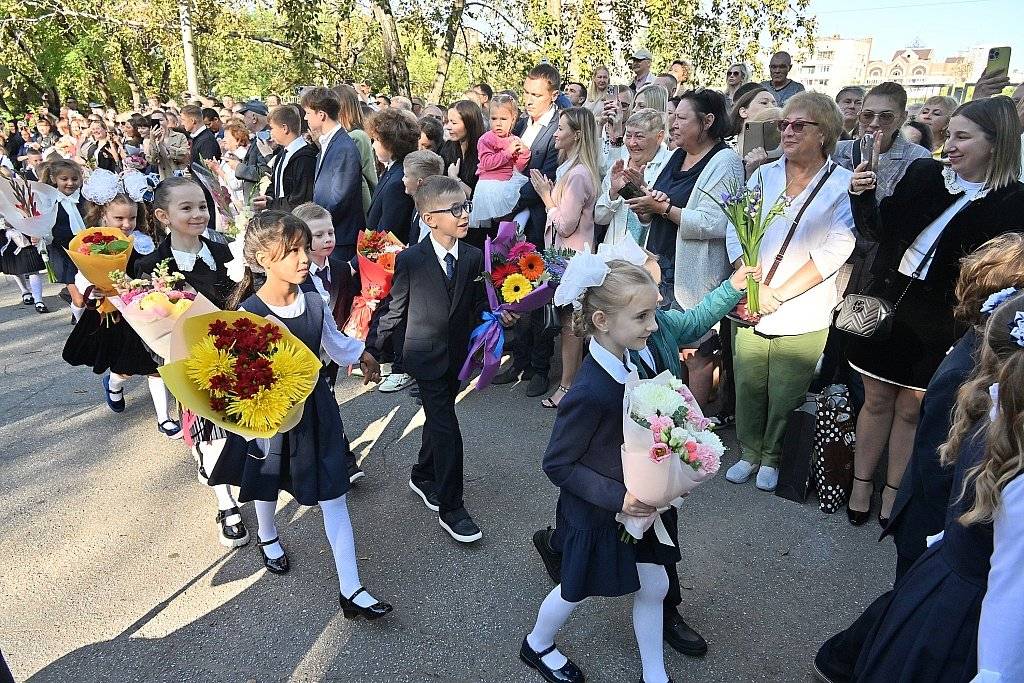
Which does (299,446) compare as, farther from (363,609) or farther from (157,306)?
(157,306)

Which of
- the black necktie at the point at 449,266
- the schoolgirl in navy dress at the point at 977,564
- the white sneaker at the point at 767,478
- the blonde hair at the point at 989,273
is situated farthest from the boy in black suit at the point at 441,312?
the schoolgirl in navy dress at the point at 977,564

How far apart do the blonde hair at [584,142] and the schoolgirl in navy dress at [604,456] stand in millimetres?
2674

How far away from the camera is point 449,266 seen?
376 cm

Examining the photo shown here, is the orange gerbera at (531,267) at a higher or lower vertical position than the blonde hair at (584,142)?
lower

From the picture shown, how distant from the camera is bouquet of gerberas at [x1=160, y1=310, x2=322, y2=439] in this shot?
281 cm

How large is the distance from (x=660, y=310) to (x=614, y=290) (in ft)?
2.19

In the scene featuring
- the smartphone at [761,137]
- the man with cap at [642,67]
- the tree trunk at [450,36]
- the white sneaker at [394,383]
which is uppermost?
the tree trunk at [450,36]

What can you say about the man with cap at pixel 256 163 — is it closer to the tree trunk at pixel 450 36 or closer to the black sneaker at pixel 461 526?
the tree trunk at pixel 450 36

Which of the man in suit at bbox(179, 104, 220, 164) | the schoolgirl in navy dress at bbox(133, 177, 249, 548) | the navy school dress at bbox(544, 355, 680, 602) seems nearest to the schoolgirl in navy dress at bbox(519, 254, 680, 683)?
the navy school dress at bbox(544, 355, 680, 602)

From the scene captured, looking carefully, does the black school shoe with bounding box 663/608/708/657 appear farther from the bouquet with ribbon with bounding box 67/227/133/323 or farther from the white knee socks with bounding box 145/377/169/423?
the white knee socks with bounding box 145/377/169/423

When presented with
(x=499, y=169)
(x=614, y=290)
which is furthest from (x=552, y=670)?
(x=499, y=169)

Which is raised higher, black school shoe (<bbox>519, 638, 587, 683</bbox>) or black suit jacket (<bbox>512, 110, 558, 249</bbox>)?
black suit jacket (<bbox>512, 110, 558, 249</bbox>)

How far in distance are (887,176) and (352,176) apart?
408 cm

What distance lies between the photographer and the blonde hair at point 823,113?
387 centimetres
